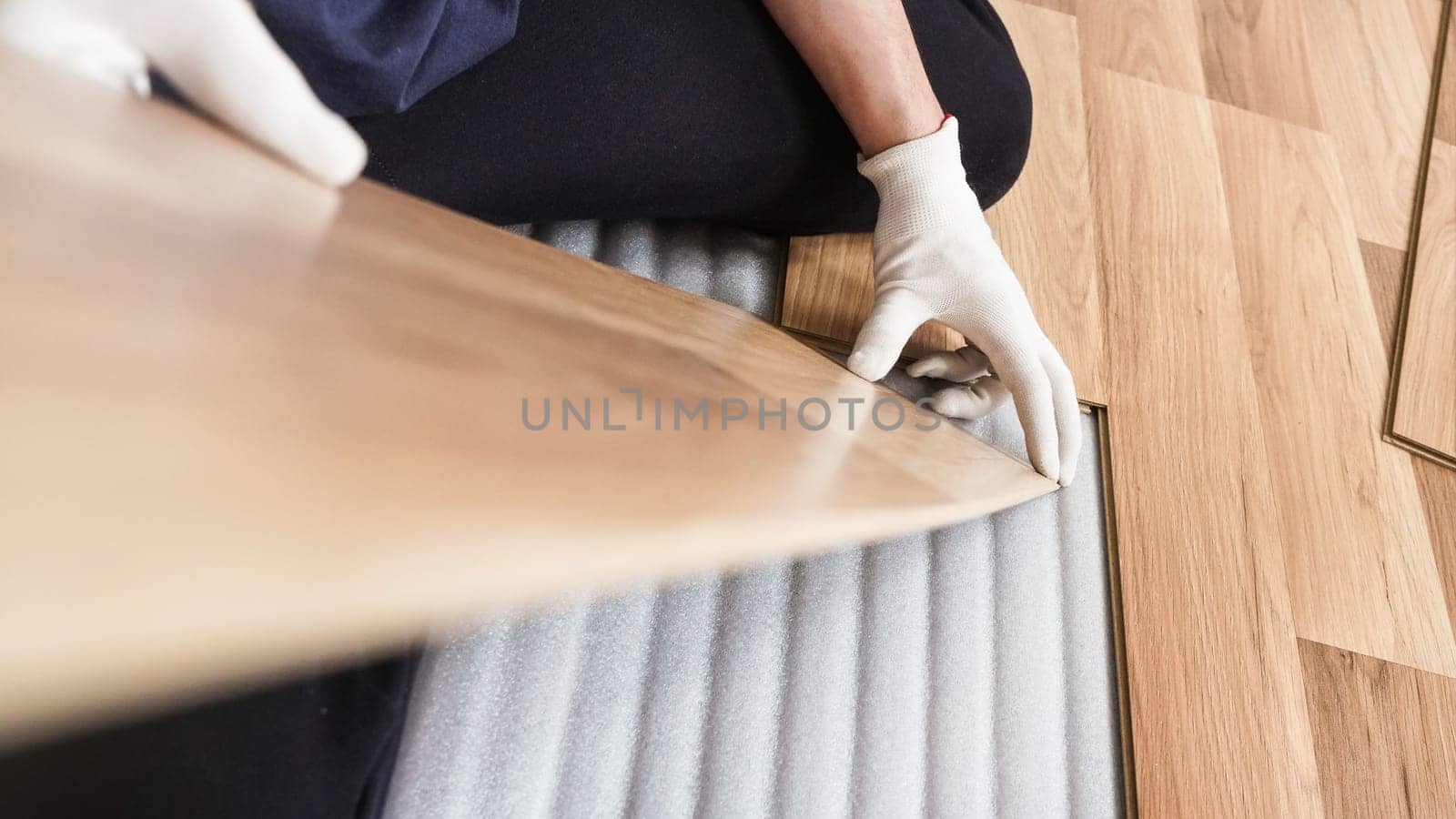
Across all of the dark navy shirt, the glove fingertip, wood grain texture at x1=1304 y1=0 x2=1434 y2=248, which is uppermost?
wood grain texture at x1=1304 y1=0 x2=1434 y2=248

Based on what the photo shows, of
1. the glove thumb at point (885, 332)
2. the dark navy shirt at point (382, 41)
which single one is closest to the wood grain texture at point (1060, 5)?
the glove thumb at point (885, 332)

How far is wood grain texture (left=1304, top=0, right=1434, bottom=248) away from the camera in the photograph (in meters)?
1.17

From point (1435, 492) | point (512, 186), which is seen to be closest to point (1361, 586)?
point (1435, 492)

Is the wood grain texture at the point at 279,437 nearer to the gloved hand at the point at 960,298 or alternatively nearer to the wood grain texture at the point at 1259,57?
the gloved hand at the point at 960,298

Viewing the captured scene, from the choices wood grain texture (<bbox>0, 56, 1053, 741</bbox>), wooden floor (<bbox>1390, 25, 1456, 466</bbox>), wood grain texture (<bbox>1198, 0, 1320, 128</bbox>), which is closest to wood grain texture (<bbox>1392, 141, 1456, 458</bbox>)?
wooden floor (<bbox>1390, 25, 1456, 466</bbox>)

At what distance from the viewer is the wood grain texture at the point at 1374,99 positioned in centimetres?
117

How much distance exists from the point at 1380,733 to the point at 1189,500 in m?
0.23

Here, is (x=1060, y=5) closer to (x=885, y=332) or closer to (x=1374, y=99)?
(x=1374, y=99)

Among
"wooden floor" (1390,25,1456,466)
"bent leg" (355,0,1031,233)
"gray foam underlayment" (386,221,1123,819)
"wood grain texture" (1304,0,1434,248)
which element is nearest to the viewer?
"gray foam underlayment" (386,221,1123,819)

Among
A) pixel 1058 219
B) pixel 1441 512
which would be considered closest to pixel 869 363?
pixel 1058 219

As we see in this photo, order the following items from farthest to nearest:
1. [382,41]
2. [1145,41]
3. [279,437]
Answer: [1145,41]
[382,41]
[279,437]

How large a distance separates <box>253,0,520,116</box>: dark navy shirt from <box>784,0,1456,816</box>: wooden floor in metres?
0.34

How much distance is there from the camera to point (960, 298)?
0.77m

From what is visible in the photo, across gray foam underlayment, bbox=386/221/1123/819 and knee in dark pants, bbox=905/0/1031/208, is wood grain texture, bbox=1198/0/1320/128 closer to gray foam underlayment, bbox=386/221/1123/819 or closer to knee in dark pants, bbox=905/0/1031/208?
knee in dark pants, bbox=905/0/1031/208
